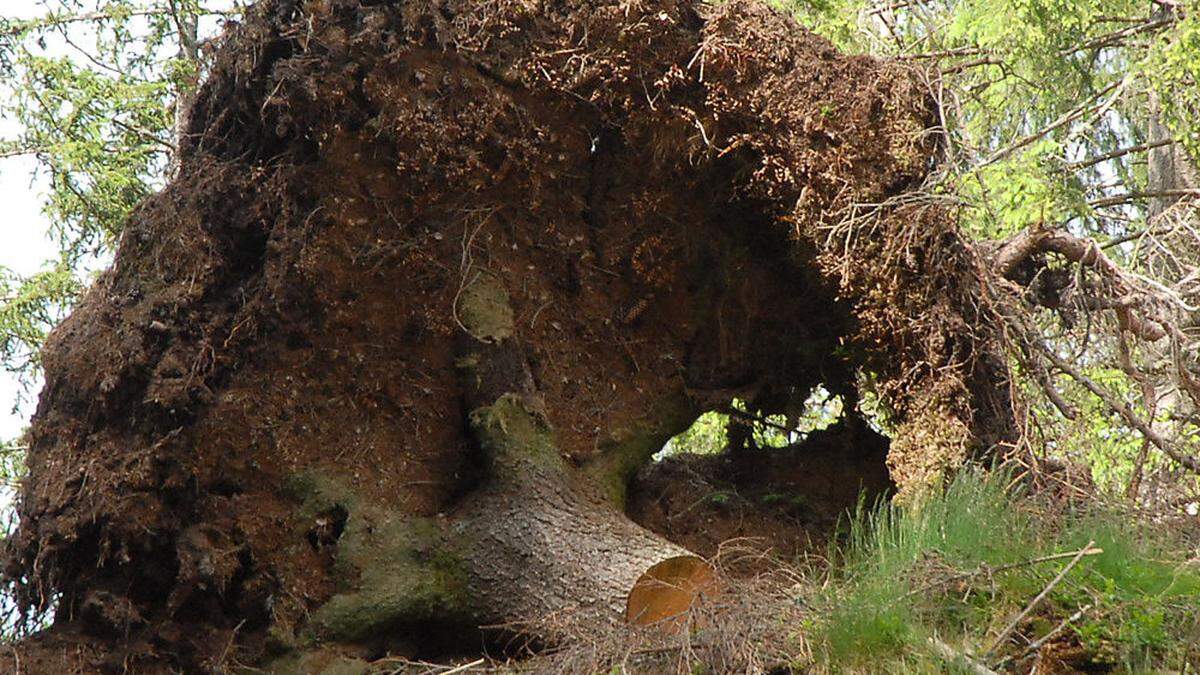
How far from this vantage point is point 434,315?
6.04 m

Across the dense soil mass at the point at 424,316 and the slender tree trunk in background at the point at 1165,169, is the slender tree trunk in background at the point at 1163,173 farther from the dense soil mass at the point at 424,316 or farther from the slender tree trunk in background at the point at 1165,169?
the dense soil mass at the point at 424,316

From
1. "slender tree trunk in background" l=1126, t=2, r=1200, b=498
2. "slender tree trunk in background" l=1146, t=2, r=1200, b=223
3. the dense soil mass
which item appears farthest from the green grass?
"slender tree trunk in background" l=1146, t=2, r=1200, b=223

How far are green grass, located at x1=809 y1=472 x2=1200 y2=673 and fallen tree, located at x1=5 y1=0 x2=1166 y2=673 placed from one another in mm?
1221

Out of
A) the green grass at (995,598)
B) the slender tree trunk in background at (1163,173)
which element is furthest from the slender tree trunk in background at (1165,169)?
the green grass at (995,598)

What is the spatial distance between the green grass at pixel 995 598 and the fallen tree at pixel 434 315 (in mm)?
1221

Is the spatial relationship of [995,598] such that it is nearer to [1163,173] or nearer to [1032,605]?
[1032,605]

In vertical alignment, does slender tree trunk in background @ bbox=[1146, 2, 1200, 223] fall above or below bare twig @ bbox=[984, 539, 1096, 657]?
above

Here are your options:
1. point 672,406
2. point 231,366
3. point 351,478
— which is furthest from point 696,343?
point 231,366

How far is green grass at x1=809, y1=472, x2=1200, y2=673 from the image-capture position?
13.1 feet

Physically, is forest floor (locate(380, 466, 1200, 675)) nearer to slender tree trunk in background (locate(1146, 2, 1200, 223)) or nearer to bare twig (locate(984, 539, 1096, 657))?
bare twig (locate(984, 539, 1096, 657))

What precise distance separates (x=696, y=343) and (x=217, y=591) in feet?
9.40

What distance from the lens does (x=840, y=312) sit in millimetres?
6117

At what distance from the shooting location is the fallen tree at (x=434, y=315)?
214 inches

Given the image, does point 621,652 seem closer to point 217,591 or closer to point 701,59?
point 217,591
